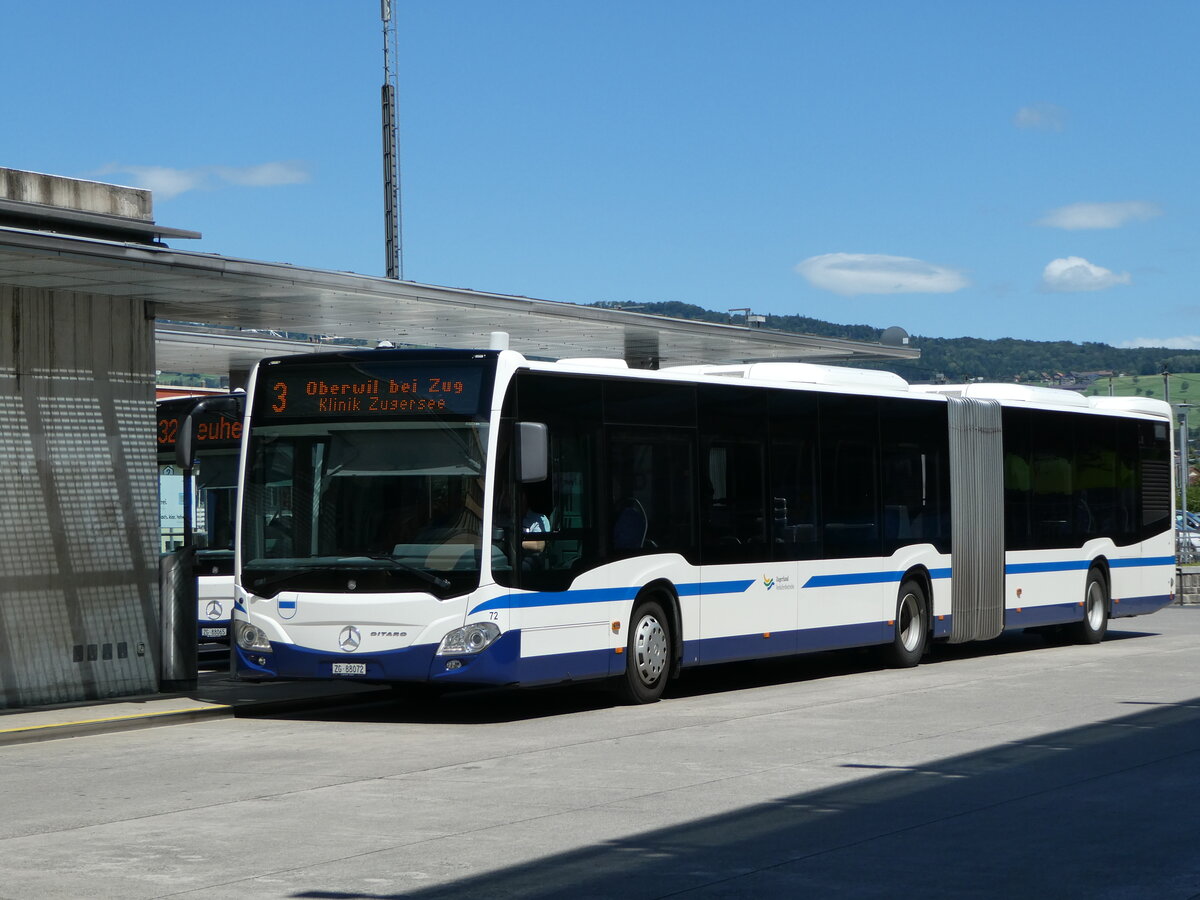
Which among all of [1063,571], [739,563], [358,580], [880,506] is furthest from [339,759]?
[1063,571]

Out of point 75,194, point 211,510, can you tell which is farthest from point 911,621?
point 75,194

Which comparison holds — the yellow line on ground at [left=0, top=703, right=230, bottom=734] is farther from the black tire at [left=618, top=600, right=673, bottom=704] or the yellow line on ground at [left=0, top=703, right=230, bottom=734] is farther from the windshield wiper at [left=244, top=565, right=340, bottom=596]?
the black tire at [left=618, top=600, right=673, bottom=704]

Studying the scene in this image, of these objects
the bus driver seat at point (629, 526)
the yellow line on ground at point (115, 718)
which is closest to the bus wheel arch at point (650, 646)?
the bus driver seat at point (629, 526)

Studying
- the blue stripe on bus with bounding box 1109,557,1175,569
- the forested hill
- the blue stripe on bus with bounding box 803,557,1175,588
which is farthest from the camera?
the forested hill

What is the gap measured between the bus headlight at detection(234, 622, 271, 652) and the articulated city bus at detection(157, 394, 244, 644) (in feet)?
17.9

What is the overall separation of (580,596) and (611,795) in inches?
180

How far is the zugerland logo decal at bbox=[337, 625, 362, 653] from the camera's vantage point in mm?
14070

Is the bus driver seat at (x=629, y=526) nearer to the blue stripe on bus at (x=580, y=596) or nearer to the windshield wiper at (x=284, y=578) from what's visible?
the blue stripe on bus at (x=580, y=596)

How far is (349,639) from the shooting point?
555 inches

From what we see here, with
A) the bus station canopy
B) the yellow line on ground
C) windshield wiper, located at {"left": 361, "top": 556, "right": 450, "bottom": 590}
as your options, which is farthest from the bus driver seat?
the yellow line on ground

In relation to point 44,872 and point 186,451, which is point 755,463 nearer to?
point 186,451

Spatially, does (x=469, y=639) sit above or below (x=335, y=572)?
below

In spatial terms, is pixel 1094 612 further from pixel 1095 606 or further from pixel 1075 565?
pixel 1075 565

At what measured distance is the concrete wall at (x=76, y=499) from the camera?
14938 mm
